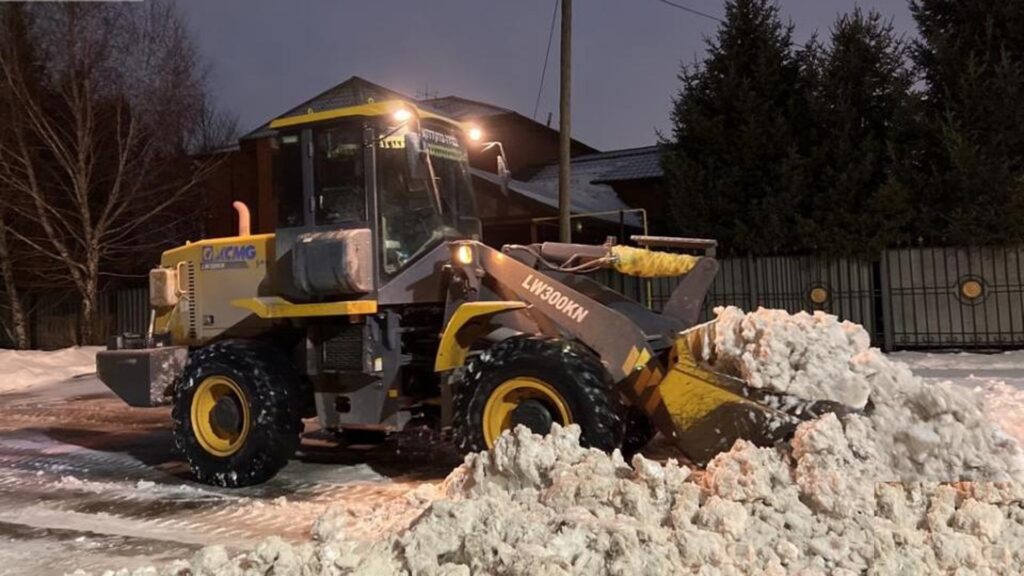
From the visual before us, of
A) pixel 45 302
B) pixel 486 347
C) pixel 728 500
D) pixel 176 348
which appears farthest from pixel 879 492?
pixel 45 302

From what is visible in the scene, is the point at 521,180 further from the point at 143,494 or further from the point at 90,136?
the point at 143,494

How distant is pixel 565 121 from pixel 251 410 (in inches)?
319

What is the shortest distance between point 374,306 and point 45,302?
67.9ft

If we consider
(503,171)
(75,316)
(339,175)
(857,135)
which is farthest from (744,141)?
(75,316)

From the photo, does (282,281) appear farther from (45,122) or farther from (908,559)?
(45,122)

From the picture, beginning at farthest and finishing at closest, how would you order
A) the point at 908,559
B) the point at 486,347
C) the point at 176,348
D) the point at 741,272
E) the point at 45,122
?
the point at 45,122 < the point at 741,272 < the point at 176,348 < the point at 486,347 < the point at 908,559

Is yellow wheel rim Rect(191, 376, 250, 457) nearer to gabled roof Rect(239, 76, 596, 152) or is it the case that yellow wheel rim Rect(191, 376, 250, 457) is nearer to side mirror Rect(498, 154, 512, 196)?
side mirror Rect(498, 154, 512, 196)

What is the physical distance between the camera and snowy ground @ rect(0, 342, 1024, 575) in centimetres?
552

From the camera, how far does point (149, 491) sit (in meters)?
7.14

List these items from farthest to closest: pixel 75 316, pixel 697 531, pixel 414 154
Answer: pixel 75 316 → pixel 414 154 → pixel 697 531

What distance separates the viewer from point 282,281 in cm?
743

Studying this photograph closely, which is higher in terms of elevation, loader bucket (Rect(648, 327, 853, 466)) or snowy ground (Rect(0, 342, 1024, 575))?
loader bucket (Rect(648, 327, 853, 466))

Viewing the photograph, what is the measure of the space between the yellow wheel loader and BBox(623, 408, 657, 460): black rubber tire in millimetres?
16

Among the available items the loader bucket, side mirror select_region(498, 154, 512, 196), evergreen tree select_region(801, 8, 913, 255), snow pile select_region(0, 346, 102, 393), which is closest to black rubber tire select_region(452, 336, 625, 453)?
the loader bucket
